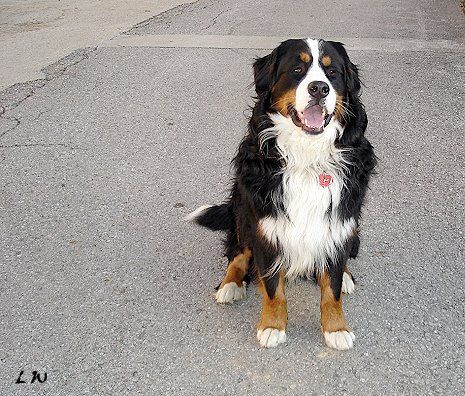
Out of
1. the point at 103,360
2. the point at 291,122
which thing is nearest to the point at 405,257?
the point at 291,122

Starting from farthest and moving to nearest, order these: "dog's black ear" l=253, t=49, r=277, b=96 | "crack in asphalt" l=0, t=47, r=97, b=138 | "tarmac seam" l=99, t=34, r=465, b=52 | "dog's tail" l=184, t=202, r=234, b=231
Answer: "tarmac seam" l=99, t=34, r=465, b=52, "crack in asphalt" l=0, t=47, r=97, b=138, "dog's tail" l=184, t=202, r=234, b=231, "dog's black ear" l=253, t=49, r=277, b=96

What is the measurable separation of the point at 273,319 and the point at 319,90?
1.07 metres

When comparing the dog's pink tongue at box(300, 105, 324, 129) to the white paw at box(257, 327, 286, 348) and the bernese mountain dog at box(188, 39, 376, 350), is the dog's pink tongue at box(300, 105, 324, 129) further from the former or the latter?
the white paw at box(257, 327, 286, 348)

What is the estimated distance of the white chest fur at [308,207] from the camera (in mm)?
2664

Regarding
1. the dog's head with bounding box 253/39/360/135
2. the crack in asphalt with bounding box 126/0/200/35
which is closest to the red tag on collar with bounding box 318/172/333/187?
the dog's head with bounding box 253/39/360/135

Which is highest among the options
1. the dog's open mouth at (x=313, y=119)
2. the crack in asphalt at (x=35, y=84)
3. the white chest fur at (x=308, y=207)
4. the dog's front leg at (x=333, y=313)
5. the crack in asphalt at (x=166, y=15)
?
the dog's open mouth at (x=313, y=119)

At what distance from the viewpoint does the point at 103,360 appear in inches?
105

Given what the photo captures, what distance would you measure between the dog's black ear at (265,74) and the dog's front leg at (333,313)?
88 centimetres

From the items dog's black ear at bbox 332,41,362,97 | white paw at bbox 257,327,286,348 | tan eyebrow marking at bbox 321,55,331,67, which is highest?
tan eyebrow marking at bbox 321,55,331,67

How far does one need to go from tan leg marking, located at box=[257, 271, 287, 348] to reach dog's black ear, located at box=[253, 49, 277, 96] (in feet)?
2.84

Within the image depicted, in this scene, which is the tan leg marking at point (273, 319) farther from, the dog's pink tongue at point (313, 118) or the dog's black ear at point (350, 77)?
the dog's black ear at point (350, 77)

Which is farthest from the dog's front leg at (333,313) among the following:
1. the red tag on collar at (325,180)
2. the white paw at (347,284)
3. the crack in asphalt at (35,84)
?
the crack in asphalt at (35,84)

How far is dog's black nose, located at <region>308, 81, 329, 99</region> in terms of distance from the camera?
2.50 meters

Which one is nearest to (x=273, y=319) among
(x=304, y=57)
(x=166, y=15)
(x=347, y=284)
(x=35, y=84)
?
(x=347, y=284)
